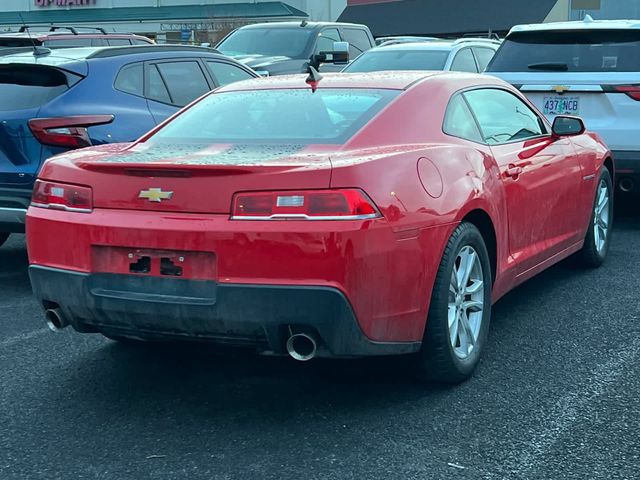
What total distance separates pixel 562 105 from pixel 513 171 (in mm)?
3456

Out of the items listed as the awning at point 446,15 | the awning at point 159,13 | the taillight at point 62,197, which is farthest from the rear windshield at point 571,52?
the awning at point 159,13

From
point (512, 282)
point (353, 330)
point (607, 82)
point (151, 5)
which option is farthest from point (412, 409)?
point (151, 5)

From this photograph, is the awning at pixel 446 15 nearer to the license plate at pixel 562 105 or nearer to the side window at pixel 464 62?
the side window at pixel 464 62

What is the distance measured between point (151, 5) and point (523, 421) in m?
50.4

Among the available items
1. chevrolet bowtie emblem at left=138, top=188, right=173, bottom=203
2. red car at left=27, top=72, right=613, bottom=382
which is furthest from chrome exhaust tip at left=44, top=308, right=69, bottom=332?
chevrolet bowtie emblem at left=138, top=188, right=173, bottom=203

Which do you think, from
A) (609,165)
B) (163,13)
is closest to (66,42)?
(609,165)

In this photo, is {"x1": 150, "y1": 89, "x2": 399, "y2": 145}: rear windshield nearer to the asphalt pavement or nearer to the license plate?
the asphalt pavement

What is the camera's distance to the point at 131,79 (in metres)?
7.68

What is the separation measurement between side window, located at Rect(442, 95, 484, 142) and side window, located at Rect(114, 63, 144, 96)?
3146mm

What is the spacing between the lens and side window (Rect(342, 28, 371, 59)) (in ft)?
54.1

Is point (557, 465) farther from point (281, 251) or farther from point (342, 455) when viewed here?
point (281, 251)

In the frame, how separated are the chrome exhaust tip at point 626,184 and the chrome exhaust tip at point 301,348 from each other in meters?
5.26

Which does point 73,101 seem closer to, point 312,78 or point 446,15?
point 312,78

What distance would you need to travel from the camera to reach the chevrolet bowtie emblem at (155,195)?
4.11 meters
